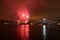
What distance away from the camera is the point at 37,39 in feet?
111

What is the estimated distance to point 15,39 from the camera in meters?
33.7

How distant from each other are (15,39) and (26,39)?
5.23 ft

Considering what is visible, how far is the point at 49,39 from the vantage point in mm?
33531

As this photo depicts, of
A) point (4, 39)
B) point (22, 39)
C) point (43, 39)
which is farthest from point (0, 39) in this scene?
point (43, 39)

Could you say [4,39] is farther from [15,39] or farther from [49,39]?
[49,39]

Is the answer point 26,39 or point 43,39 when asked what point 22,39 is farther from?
point 43,39

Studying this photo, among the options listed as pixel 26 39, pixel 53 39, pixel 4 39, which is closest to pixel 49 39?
pixel 53 39

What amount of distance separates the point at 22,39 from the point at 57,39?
4157 mm

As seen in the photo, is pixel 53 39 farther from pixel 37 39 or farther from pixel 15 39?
pixel 15 39

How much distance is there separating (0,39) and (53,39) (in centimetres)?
631

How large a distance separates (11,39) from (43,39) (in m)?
3.87

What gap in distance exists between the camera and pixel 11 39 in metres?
34.0

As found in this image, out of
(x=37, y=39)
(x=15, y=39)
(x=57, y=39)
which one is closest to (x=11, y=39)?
(x=15, y=39)

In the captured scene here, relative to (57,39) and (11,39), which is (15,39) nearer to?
(11,39)
